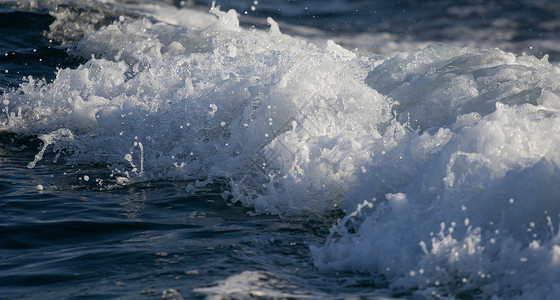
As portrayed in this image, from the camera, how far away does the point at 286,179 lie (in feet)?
14.6

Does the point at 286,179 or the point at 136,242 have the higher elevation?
the point at 286,179

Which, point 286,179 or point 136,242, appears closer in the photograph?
point 136,242

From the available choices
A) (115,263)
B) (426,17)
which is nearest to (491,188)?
(115,263)

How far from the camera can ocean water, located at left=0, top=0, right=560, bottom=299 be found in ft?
10.6

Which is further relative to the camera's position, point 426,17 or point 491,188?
point 426,17

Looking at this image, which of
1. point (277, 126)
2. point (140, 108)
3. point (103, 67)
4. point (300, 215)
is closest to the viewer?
point (300, 215)

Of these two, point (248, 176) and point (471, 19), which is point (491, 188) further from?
point (471, 19)

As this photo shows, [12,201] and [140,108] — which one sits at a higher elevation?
[140,108]

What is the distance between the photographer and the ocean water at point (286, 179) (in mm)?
3234

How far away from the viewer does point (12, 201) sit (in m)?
4.57

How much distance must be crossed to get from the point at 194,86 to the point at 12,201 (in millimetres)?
2014

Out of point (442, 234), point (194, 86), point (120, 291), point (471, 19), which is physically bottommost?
point (120, 291)

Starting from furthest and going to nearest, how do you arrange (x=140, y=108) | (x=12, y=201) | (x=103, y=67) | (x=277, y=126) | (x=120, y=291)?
(x=103, y=67), (x=140, y=108), (x=277, y=126), (x=12, y=201), (x=120, y=291)

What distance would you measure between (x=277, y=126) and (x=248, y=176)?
53 cm
